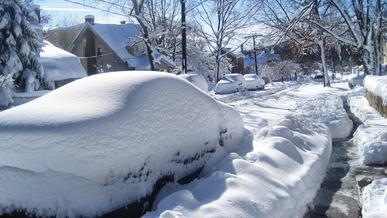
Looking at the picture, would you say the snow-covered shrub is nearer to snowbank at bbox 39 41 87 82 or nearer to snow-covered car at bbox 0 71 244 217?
snowbank at bbox 39 41 87 82

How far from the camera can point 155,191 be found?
188 inches

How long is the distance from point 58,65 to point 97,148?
24.1 meters

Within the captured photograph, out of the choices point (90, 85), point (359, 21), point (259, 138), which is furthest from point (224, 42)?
point (90, 85)

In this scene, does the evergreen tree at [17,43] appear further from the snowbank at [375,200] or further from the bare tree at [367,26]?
the snowbank at [375,200]

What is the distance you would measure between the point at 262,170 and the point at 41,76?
19960mm

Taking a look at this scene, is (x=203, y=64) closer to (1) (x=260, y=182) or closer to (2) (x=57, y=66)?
(2) (x=57, y=66)

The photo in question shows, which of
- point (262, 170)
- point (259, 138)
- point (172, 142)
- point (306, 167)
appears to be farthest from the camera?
point (259, 138)

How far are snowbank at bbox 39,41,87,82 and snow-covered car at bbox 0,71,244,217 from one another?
809 inches

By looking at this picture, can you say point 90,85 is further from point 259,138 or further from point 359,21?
point 359,21

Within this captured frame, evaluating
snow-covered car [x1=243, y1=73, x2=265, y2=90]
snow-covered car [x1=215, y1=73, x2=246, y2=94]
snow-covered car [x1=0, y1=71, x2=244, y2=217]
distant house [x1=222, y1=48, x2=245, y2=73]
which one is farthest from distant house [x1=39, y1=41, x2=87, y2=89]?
distant house [x1=222, y1=48, x2=245, y2=73]

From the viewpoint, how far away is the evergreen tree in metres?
21.9

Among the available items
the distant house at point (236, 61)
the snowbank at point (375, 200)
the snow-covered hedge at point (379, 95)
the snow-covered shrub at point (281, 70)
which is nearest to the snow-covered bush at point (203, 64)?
the snow-covered shrub at point (281, 70)

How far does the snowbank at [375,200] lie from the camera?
459 centimetres

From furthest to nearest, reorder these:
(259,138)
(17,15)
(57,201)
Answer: (17,15) < (259,138) < (57,201)
